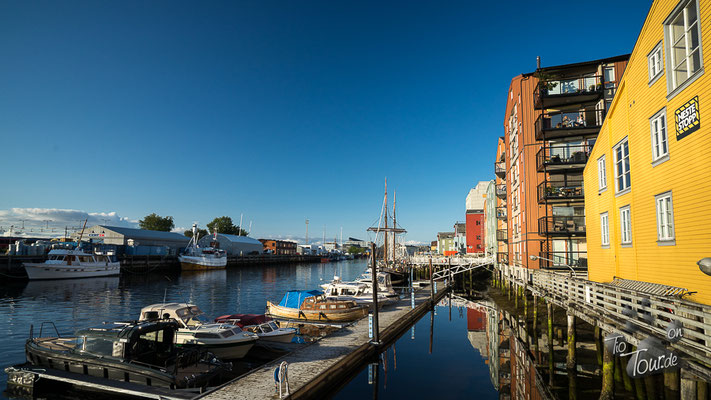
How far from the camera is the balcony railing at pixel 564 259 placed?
32406 mm

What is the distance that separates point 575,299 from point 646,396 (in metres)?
6.03

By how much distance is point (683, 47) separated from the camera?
14.2 m

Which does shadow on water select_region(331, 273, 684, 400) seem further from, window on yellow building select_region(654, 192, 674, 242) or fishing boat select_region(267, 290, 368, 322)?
window on yellow building select_region(654, 192, 674, 242)

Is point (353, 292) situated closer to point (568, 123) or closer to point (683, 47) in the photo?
point (568, 123)

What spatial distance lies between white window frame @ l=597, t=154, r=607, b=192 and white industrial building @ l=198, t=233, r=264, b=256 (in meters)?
120

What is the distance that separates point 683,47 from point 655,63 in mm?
1826

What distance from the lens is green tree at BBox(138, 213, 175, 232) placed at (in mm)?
145250

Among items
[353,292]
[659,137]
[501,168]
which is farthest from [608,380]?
[501,168]

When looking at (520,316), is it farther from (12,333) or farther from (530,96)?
(12,333)

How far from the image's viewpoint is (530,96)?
124 feet

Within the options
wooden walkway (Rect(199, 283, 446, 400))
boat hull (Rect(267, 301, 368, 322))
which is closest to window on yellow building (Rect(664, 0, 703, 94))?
wooden walkway (Rect(199, 283, 446, 400))

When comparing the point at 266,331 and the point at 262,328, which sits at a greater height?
the point at 262,328

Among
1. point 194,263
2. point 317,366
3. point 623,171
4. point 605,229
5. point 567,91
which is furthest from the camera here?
point 194,263

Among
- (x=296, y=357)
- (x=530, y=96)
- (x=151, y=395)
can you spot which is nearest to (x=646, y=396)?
(x=296, y=357)
